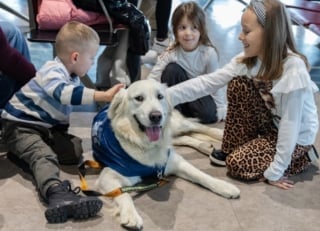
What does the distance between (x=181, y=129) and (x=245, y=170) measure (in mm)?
543

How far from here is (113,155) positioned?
2.16 meters

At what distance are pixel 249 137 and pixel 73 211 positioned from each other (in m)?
0.93

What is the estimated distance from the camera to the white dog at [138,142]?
6.71ft

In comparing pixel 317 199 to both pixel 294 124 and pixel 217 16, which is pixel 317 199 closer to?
pixel 294 124

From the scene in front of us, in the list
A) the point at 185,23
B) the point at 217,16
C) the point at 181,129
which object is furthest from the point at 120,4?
the point at 217,16

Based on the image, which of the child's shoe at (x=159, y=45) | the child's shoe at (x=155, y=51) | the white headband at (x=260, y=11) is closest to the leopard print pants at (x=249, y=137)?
the white headband at (x=260, y=11)

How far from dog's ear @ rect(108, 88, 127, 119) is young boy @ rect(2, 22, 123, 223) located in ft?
0.13

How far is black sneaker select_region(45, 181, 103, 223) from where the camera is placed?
189 cm

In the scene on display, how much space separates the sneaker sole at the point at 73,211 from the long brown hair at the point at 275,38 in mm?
933

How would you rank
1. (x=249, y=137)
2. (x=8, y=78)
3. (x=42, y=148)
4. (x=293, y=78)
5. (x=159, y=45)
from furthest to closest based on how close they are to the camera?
(x=159, y=45) < (x=8, y=78) < (x=249, y=137) < (x=42, y=148) < (x=293, y=78)

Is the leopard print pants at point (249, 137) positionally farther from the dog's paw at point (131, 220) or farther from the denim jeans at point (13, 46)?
the denim jeans at point (13, 46)

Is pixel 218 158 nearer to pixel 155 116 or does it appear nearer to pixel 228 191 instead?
pixel 228 191

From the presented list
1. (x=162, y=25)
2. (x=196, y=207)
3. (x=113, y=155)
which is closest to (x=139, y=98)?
(x=113, y=155)

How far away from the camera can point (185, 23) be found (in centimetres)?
290
